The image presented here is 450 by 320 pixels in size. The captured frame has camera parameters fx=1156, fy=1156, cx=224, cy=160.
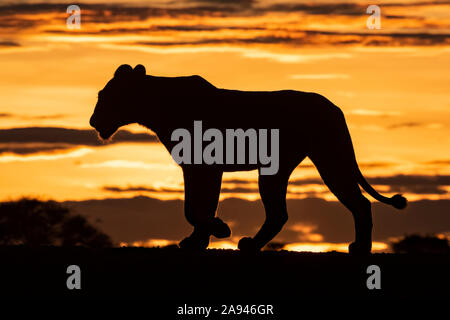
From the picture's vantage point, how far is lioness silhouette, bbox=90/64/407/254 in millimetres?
17891

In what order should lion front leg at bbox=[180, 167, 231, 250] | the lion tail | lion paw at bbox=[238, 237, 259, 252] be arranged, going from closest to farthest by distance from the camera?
lion front leg at bbox=[180, 167, 231, 250]
lion paw at bbox=[238, 237, 259, 252]
the lion tail

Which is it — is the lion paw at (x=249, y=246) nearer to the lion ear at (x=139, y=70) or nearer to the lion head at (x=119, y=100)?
the lion head at (x=119, y=100)

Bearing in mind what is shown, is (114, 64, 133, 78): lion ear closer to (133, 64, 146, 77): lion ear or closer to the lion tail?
(133, 64, 146, 77): lion ear

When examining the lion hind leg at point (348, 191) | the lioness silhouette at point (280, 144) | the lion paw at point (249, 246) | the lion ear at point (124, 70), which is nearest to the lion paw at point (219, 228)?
the lioness silhouette at point (280, 144)

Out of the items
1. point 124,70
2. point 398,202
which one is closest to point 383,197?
point 398,202

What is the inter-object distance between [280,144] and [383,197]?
219 centimetres

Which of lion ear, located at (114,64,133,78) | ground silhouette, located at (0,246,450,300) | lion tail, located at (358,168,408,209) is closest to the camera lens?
ground silhouette, located at (0,246,450,300)

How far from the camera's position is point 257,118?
1808cm

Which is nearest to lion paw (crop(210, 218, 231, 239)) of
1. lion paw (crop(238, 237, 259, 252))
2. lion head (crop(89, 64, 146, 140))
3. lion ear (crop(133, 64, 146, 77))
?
lion paw (crop(238, 237, 259, 252))

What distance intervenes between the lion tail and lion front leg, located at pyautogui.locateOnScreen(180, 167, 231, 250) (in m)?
2.41

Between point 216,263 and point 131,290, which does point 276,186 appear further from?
point 131,290
